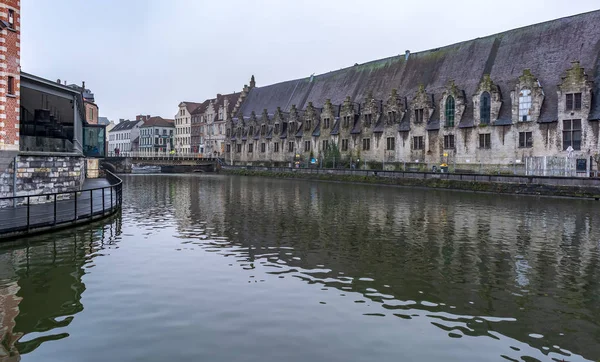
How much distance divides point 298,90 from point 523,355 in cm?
8327

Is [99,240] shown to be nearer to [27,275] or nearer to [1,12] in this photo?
[27,275]

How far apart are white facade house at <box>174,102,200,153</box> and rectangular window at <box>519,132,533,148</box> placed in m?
92.4

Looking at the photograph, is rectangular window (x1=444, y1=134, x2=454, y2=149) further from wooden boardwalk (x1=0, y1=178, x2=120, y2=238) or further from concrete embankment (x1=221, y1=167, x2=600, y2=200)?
wooden boardwalk (x1=0, y1=178, x2=120, y2=238)

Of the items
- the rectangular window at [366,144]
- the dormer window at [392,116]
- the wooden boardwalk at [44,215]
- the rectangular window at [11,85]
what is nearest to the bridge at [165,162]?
the rectangular window at [366,144]

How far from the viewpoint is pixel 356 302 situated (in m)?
10.3

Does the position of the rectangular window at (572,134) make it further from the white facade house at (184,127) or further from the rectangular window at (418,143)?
the white facade house at (184,127)

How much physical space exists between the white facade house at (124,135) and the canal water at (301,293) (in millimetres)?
134823

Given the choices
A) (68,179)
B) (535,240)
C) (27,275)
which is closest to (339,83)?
(68,179)

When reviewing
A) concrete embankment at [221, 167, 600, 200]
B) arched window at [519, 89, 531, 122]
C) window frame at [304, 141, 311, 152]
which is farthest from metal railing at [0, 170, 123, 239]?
window frame at [304, 141, 311, 152]

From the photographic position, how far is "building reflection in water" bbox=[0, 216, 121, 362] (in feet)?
27.3

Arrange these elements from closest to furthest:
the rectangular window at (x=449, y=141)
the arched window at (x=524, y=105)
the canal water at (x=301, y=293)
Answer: the canal water at (x=301, y=293) → the arched window at (x=524, y=105) → the rectangular window at (x=449, y=141)

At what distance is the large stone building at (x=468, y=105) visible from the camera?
147 feet

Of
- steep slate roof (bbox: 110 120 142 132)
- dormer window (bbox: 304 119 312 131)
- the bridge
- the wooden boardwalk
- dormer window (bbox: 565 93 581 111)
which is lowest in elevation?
the wooden boardwalk

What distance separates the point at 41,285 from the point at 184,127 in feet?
399
